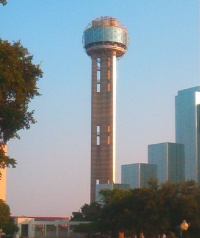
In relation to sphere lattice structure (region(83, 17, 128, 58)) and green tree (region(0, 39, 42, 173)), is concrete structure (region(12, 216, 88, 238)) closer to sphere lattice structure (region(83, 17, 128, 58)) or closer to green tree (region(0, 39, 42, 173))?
sphere lattice structure (region(83, 17, 128, 58))

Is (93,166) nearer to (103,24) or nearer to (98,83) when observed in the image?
(98,83)

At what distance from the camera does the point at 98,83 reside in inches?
6260

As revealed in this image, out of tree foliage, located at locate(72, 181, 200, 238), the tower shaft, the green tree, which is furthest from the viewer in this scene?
the tower shaft

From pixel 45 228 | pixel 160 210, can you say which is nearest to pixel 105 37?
pixel 45 228

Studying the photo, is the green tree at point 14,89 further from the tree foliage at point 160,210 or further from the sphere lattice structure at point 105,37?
the sphere lattice structure at point 105,37

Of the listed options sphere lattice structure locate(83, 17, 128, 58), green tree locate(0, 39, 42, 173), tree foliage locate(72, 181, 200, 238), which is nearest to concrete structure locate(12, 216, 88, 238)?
tree foliage locate(72, 181, 200, 238)

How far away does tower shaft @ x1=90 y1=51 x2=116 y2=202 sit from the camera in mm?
153000

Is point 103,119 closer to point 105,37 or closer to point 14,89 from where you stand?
point 105,37

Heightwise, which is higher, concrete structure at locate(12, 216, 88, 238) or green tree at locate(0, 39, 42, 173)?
green tree at locate(0, 39, 42, 173)

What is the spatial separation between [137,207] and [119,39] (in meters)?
98.0

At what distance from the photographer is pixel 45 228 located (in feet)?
354

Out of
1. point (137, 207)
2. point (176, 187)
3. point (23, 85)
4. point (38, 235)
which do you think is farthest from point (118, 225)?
point (23, 85)

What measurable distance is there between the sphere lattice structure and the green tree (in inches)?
5319

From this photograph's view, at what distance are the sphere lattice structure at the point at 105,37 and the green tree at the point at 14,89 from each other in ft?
443
